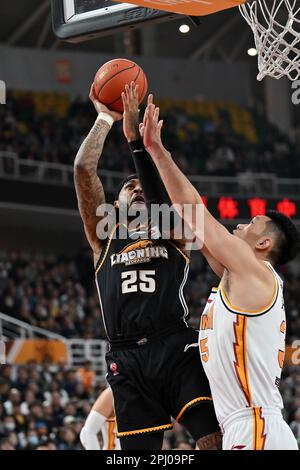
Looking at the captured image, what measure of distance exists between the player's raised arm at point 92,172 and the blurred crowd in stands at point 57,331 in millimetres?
4634

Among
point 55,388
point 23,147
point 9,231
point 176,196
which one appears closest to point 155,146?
point 176,196

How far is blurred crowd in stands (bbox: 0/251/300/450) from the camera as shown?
39.0 feet

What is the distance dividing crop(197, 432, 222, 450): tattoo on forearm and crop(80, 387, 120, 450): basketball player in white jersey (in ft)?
6.74

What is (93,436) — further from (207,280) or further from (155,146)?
(207,280)

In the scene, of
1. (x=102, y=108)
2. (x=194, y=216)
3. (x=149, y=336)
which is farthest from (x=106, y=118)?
(x=149, y=336)

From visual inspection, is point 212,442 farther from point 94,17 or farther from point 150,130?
point 94,17

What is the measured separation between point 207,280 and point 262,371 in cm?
1676

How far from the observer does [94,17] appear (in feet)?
17.2

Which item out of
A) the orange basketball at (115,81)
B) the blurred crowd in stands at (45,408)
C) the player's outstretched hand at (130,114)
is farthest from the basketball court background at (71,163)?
the player's outstretched hand at (130,114)

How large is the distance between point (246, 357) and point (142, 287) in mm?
854

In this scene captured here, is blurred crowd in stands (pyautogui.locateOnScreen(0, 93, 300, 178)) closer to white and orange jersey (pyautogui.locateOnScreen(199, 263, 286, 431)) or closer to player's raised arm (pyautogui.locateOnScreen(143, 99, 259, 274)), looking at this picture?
player's raised arm (pyautogui.locateOnScreen(143, 99, 259, 274))

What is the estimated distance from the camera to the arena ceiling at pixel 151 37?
75.8ft

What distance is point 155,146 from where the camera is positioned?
436cm

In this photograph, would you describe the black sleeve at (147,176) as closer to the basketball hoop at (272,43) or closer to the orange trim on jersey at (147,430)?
the basketball hoop at (272,43)
